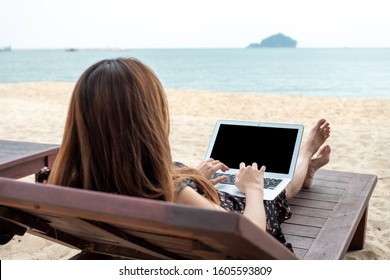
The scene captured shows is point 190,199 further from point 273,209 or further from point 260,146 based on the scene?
point 260,146

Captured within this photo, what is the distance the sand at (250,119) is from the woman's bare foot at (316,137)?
746 mm

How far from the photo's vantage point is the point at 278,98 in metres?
14.4

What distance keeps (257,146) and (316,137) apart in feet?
1.27

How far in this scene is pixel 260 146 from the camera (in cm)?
274

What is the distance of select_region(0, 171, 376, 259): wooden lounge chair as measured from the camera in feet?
3.22

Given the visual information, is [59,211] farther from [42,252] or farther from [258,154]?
[42,252]

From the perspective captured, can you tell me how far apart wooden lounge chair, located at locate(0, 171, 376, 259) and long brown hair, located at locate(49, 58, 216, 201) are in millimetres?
142

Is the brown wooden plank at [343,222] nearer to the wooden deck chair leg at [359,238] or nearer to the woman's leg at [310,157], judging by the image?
the woman's leg at [310,157]

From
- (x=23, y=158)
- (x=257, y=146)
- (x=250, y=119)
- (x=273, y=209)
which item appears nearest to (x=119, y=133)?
(x=273, y=209)

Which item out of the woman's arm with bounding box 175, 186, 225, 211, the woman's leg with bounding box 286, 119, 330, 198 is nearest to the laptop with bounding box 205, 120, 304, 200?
the woman's leg with bounding box 286, 119, 330, 198
